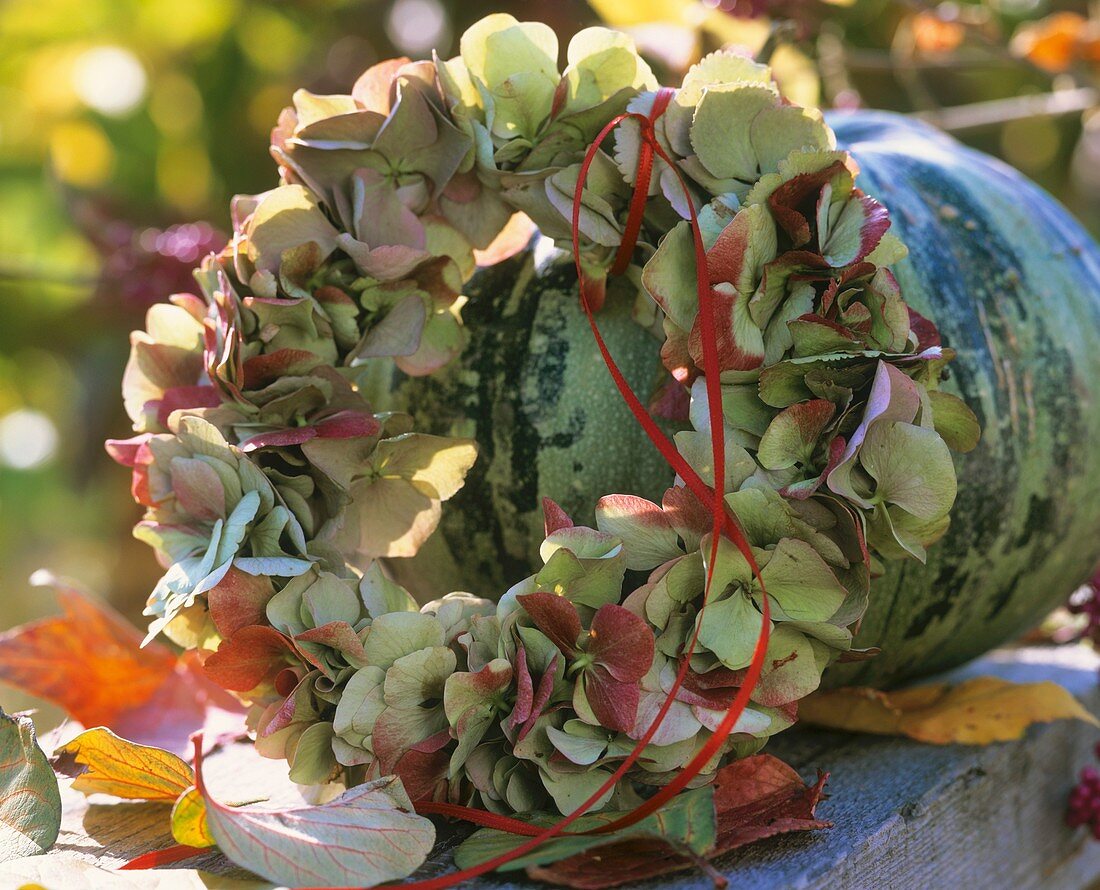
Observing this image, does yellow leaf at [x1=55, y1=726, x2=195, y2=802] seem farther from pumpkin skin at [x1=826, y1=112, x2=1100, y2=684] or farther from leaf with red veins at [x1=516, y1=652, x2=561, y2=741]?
pumpkin skin at [x1=826, y1=112, x2=1100, y2=684]

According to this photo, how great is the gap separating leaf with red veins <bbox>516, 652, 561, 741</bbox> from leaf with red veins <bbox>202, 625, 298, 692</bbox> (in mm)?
142

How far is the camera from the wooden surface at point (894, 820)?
0.63m

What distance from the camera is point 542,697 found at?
60 centimetres

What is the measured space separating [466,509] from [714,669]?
27 cm

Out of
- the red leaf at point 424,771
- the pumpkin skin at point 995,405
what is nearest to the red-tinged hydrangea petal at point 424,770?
the red leaf at point 424,771

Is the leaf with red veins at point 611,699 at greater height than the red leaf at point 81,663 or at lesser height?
greater

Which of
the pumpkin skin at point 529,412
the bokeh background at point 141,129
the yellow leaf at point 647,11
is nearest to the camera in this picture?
the pumpkin skin at point 529,412

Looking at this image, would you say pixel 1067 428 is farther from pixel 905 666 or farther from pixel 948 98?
pixel 948 98

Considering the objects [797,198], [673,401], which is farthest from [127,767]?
[797,198]

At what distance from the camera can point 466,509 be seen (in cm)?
83

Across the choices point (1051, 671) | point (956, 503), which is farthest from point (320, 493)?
point (1051, 671)

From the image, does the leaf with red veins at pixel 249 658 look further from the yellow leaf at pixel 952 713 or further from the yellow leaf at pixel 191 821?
the yellow leaf at pixel 952 713

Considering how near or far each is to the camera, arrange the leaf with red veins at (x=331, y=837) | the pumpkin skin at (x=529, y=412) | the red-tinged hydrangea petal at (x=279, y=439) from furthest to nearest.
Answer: the pumpkin skin at (x=529, y=412) → the red-tinged hydrangea petal at (x=279, y=439) → the leaf with red veins at (x=331, y=837)

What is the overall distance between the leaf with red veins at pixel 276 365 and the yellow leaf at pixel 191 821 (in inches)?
9.5
